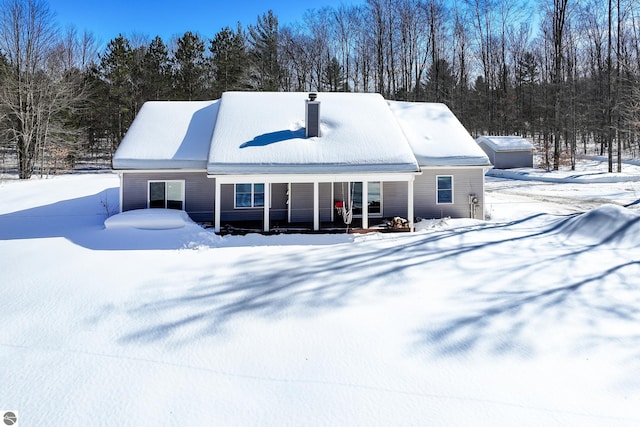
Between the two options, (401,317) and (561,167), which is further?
(561,167)

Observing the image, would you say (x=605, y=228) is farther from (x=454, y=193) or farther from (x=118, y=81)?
(x=118, y=81)

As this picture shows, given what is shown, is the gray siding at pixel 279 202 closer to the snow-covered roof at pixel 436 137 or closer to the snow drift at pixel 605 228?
the snow-covered roof at pixel 436 137

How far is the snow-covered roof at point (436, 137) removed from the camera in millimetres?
12633

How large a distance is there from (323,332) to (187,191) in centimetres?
888

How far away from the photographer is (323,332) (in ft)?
15.9

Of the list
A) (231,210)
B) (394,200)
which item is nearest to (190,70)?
(231,210)

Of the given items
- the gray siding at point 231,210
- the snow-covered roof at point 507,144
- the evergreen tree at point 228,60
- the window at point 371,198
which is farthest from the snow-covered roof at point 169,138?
the snow-covered roof at point 507,144

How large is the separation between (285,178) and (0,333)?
751 centimetres

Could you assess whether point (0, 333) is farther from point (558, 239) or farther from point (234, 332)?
point (558, 239)

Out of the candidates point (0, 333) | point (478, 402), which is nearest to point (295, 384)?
point (478, 402)

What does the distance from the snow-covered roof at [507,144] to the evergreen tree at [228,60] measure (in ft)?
72.8

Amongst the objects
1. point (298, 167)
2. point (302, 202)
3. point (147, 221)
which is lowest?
point (147, 221)

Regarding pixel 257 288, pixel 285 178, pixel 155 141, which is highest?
pixel 155 141

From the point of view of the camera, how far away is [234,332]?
4805 millimetres
